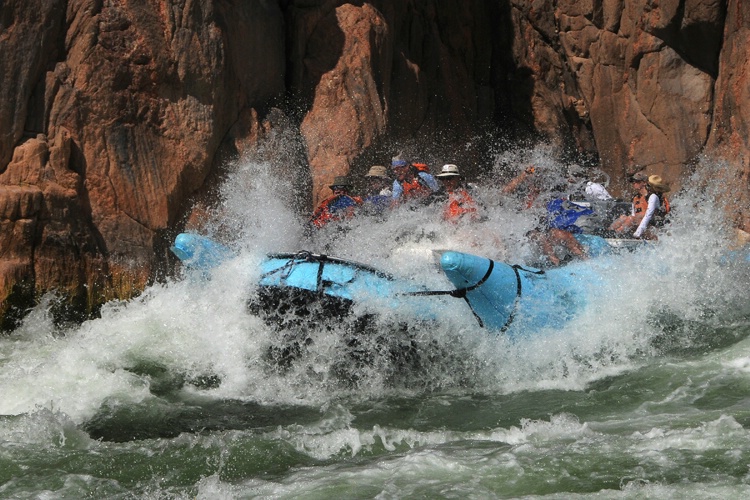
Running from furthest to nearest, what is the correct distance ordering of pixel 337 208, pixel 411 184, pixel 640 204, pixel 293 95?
pixel 293 95 < pixel 640 204 < pixel 411 184 < pixel 337 208

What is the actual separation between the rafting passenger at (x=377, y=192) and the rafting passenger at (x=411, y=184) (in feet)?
0.37

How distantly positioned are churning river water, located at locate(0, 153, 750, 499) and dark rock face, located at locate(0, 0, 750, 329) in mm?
946

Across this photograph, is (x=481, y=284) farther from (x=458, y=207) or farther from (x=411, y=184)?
(x=411, y=184)

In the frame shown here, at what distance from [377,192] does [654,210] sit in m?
2.70

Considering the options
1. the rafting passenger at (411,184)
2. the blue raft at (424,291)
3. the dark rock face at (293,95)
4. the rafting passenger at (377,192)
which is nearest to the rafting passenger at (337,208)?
the rafting passenger at (377,192)

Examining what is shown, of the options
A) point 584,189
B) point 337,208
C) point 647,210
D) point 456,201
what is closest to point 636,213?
point 647,210

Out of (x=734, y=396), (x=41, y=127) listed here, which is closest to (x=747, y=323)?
(x=734, y=396)

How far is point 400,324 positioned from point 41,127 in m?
4.14

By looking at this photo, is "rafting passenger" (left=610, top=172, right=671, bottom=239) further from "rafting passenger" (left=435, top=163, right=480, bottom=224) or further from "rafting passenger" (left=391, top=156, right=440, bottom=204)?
"rafting passenger" (left=391, top=156, right=440, bottom=204)

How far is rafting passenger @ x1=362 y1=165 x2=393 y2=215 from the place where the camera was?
27.2ft

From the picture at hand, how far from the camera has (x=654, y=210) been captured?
866cm

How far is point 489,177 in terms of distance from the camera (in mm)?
12578

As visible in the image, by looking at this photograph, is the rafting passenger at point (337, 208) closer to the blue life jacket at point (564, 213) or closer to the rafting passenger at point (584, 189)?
the blue life jacket at point (564, 213)

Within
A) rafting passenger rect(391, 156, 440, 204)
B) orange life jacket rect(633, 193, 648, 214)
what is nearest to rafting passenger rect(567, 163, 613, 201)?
orange life jacket rect(633, 193, 648, 214)
